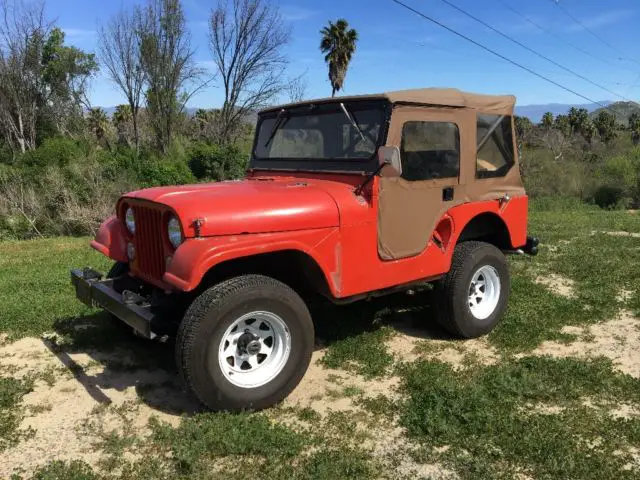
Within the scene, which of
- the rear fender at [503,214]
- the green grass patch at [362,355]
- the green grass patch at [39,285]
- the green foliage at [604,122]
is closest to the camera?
the green grass patch at [362,355]

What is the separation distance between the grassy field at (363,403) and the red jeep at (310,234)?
14.8 inches

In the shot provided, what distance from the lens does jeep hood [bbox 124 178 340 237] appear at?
3.32m

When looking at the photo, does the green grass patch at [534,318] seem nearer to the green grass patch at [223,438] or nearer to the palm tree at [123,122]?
the green grass patch at [223,438]

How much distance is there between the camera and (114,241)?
4.25m

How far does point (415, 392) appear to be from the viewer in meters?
3.85

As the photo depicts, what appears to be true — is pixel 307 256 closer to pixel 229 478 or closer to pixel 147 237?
pixel 147 237

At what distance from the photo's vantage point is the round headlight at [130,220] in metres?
4.07

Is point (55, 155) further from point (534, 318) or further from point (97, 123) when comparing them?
point (534, 318)

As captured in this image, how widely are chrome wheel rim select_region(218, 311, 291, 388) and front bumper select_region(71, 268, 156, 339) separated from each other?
50 cm

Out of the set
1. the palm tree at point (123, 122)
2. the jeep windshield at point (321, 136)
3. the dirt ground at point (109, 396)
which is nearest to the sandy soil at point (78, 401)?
the dirt ground at point (109, 396)

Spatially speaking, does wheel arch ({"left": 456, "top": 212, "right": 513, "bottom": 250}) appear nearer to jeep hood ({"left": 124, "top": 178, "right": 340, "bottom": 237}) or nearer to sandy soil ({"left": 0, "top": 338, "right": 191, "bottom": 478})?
jeep hood ({"left": 124, "top": 178, "right": 340, "bottom": 237})

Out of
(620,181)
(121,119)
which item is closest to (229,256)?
(620,181)

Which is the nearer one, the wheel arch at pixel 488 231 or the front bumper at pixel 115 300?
the front bumper at pixel 115 300

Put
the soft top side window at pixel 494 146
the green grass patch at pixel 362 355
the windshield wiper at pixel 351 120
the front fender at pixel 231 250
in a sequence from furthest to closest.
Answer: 1. the soft top side window at pixel 494 146
2. the green grass patch at pixel 362 355
3. the windshield wiper at pixel 351 120
4. the front fender at pixel 231 250
